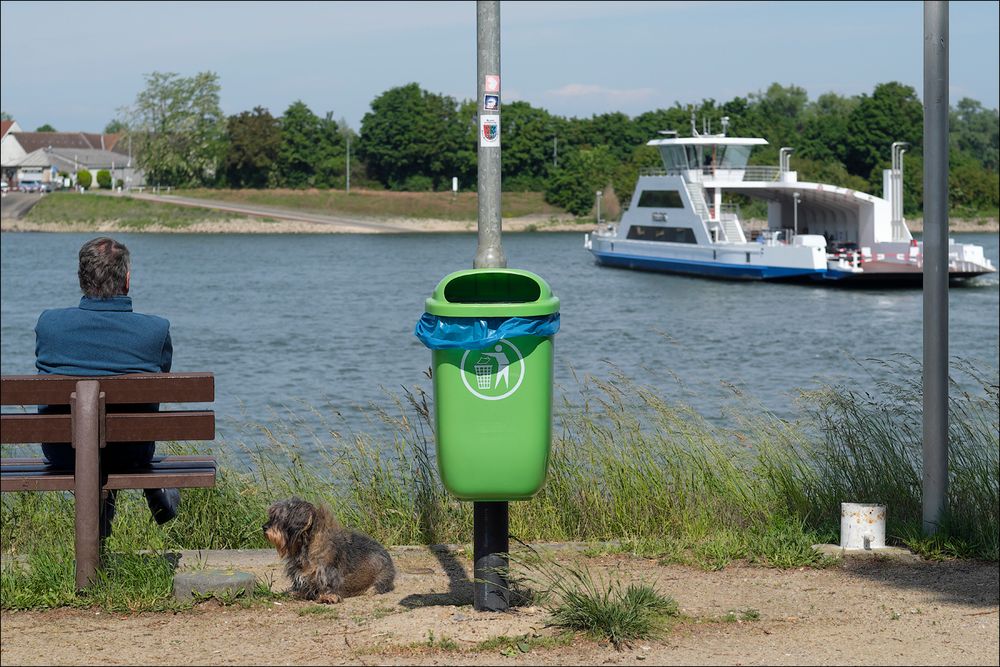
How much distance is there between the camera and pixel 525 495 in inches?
182

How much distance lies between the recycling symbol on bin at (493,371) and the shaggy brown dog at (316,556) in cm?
99

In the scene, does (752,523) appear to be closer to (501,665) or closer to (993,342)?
(501,665)

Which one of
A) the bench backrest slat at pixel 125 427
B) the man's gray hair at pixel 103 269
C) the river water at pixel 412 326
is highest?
the man's gray hair at pixel 103 269

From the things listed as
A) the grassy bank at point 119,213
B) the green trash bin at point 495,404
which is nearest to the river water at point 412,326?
the green trash bin at point 495,404

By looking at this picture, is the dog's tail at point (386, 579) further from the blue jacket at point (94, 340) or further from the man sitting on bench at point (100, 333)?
the blue jacket at point (94, 340)

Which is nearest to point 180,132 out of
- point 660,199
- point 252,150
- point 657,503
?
point 252,150

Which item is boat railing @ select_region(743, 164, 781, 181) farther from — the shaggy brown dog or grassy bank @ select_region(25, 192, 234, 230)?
grassy bank @ select_region(25, 192, 234, 230)

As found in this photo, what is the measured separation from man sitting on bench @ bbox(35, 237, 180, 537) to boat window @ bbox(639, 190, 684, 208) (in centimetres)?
4504

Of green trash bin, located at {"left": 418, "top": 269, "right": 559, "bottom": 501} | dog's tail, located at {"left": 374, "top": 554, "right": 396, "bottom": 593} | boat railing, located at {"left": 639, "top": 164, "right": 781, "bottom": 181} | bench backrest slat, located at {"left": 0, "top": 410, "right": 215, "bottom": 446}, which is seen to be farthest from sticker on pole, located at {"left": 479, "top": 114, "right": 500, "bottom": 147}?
boat railing, located at {"left": 639, "top": 164, "right": 781, "bottom": 181}

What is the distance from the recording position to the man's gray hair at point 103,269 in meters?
4.99

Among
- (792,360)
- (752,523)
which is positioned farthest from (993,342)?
(752,523)

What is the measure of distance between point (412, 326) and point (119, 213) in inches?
2537

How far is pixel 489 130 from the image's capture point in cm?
558

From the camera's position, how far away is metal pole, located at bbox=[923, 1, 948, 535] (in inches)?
225
